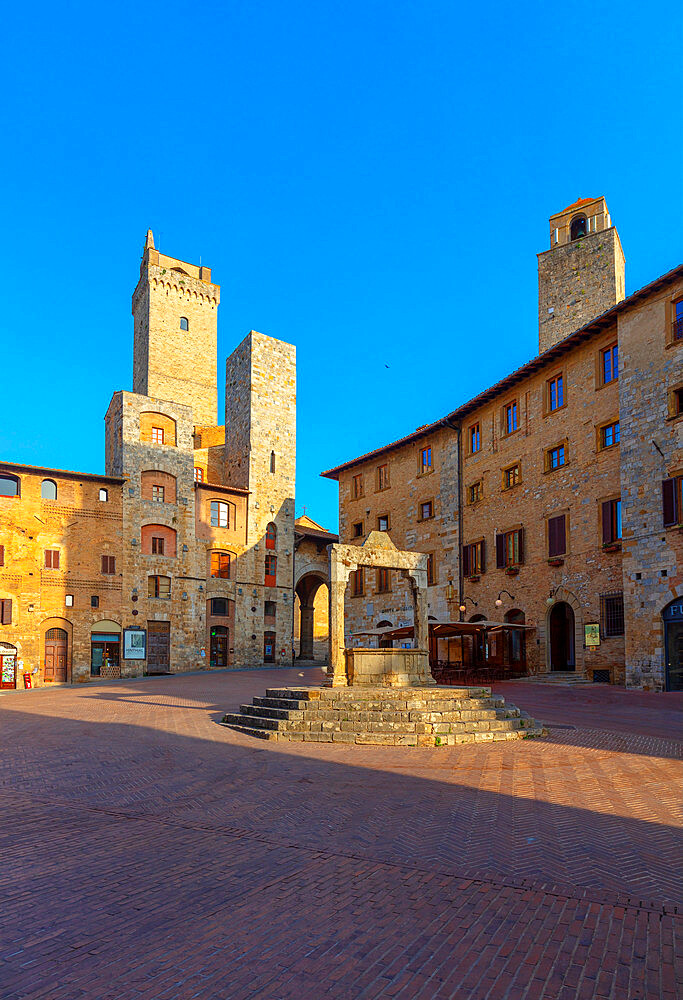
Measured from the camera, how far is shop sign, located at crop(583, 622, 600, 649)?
26.1 m

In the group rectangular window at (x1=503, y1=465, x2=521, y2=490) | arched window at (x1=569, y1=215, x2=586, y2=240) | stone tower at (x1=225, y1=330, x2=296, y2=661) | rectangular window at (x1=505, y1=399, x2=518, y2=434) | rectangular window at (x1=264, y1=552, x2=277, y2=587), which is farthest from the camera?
rectangular window at (x1=264, y1=552, x2=277, y2=587)

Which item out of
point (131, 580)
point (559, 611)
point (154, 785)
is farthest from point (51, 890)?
point (131, 580)

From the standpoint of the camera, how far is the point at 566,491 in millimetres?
28297

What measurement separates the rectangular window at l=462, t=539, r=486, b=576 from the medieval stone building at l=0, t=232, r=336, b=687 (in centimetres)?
1268

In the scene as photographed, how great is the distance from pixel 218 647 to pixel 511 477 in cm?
1875

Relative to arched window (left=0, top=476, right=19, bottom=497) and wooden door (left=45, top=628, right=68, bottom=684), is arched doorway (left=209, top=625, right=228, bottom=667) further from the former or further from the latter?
arched window (left=0, top=476, right=19, bottom=497)

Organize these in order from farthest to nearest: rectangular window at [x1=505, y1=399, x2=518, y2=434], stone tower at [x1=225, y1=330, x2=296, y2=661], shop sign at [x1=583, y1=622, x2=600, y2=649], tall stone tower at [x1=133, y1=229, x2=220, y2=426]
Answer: tall stone tower at [x1=133, y1=229, x2=220, y2=426] < stone tower at [x1=225, y1=330, x2=296, y2=661] < rectangular window at [x1=505, y1=399, x2=518, y2=434] < shop sign at [x1=583, y1=622, x2=600, y2=649]

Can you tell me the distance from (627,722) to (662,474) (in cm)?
1010

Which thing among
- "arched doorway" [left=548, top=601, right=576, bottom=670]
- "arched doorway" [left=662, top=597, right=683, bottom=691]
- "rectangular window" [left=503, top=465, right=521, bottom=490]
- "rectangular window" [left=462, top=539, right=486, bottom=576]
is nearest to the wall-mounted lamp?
"rectangular window" [left=462, top=539, right=486, bottom=576]

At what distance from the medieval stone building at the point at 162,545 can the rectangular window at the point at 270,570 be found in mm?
64

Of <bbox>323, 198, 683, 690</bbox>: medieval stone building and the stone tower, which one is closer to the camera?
<bbox>323, 198, 683, 690</bbox>: medieval stone building

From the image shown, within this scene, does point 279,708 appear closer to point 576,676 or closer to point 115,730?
point 115,730

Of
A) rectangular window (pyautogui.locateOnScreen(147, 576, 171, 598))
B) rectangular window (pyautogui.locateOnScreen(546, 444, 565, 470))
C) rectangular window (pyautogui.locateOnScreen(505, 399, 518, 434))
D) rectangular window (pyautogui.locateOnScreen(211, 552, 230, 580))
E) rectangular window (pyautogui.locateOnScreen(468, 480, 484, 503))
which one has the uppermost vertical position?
rectangular window (pyautogui.locateOnScreen(505, 399, 518, 434))

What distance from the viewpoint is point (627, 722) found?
53.1ft
